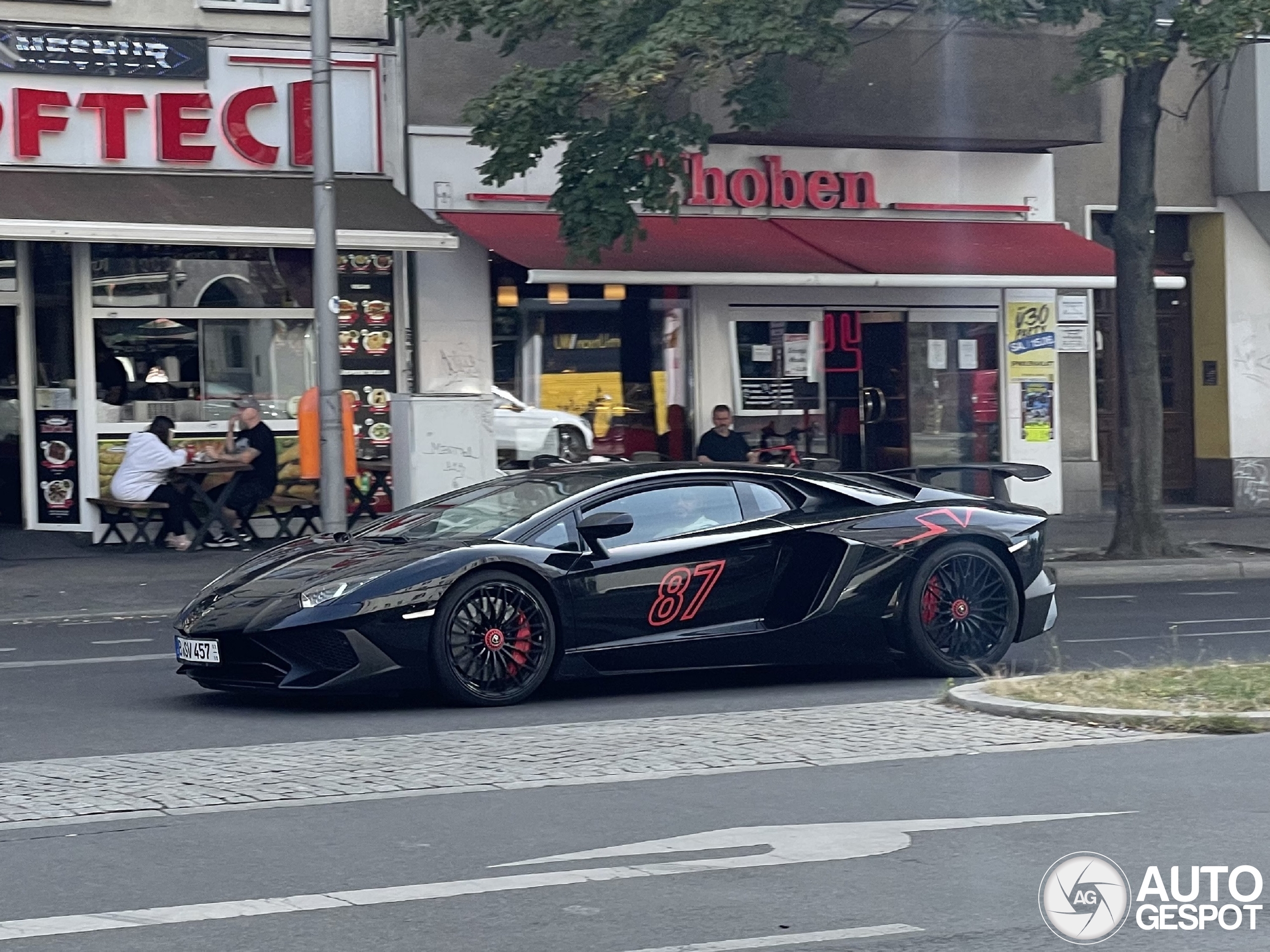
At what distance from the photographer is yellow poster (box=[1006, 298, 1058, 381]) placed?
23.2 m

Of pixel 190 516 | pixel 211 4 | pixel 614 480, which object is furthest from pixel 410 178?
pixel 614 480

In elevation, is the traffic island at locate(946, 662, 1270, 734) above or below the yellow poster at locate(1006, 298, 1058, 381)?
below

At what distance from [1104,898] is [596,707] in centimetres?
429

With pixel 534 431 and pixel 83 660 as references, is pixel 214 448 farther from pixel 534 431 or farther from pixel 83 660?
pixel 83 660

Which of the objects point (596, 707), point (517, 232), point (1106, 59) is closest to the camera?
point (596, 707)

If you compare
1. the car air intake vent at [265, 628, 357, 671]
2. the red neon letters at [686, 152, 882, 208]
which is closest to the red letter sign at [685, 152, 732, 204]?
the red neon letters at [686, 152, 882, 208]

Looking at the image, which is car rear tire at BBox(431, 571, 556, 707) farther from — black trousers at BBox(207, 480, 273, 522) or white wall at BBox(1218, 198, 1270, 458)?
white wall at BBox(1218, 198, 1270, 458)

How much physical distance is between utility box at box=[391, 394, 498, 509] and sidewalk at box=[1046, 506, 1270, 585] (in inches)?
205

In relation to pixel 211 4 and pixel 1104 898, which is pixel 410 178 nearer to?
pixel 211 4

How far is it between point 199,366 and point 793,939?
602 inches

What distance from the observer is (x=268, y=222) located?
59.8 feet

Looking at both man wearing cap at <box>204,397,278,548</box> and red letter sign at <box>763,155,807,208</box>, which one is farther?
red letter sign at <box>763,155,807,208</box>

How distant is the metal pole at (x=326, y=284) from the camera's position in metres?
16.0

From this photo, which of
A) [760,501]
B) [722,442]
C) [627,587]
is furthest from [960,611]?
[722,442]
